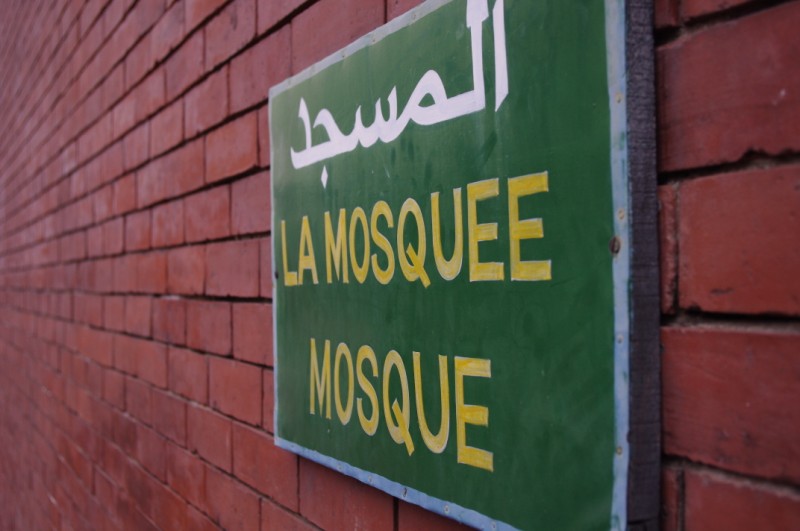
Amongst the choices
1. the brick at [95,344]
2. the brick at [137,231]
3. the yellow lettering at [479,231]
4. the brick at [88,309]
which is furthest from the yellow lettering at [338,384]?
the brick at [88,309]

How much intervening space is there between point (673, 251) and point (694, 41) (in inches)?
7.7

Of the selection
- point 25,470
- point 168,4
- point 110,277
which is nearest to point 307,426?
point 168,4

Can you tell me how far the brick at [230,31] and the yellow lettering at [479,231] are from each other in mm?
843

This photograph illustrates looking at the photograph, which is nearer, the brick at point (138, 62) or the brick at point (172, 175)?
the brick at point (172, 175)

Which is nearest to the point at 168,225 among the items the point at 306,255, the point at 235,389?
the point at 235,389

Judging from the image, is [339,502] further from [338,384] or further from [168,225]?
[168,225]

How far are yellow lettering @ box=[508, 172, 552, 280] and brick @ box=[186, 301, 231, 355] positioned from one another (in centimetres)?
99

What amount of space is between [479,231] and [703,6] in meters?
0.32

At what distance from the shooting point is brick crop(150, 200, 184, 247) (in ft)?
6.51

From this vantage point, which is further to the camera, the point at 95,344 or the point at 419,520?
the point at 95,344

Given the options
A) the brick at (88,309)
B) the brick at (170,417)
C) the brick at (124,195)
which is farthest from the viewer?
the brick at (88,309)

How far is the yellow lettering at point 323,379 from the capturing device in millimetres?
1214

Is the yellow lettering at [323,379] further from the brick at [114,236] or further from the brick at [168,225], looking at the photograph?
the brick at [114,236]

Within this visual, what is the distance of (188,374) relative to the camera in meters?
1.92
